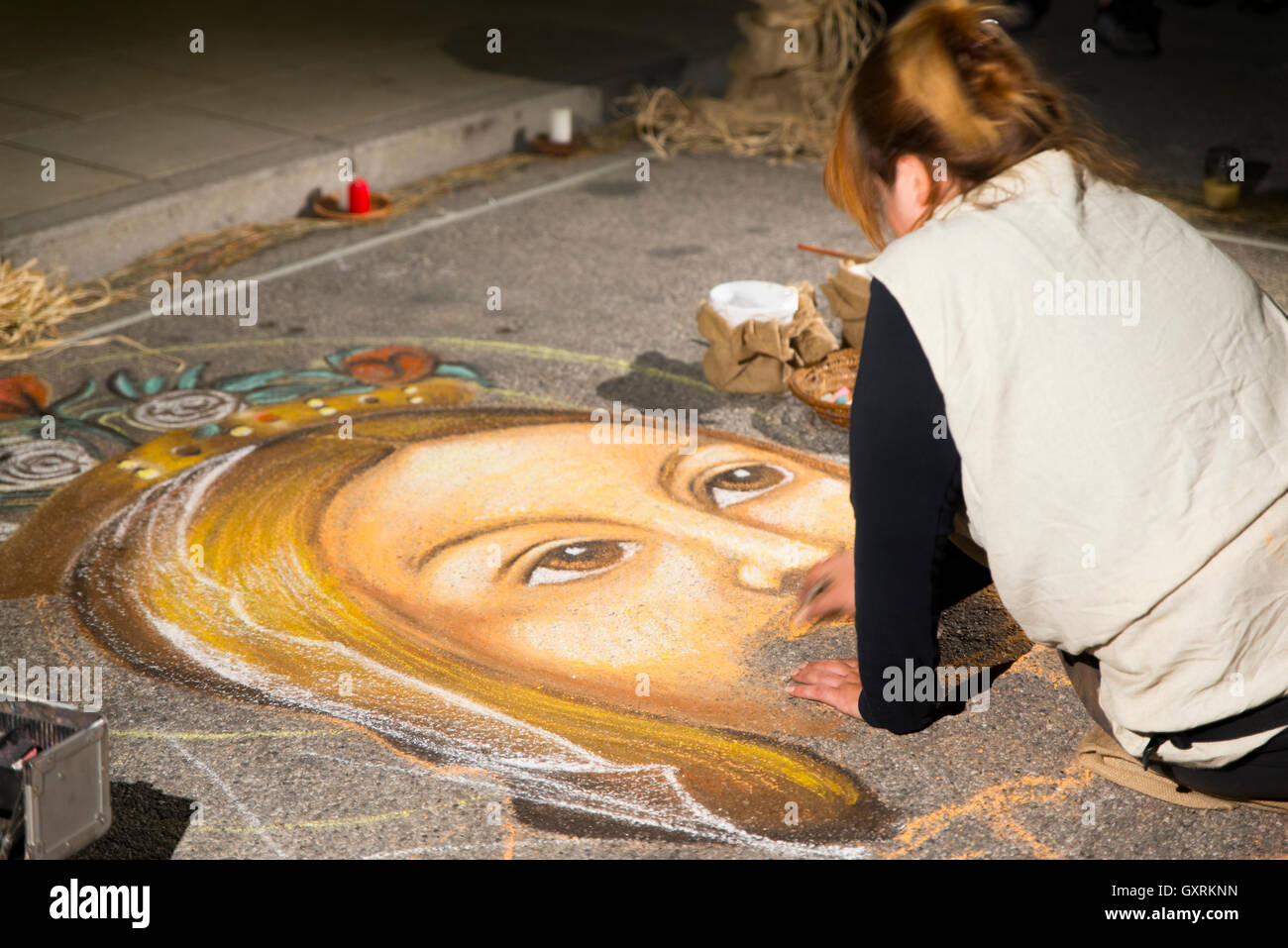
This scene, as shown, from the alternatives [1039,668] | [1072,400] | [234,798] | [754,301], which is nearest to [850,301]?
[754,301]

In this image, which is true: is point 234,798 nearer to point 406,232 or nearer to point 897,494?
point 897,494

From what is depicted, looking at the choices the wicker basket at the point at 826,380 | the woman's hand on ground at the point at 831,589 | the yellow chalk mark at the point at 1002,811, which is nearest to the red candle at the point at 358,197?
the wicker basket at the point at 826,380

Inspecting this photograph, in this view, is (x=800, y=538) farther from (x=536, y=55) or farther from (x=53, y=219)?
(x=536, y=55)

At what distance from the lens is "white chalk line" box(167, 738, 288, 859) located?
200 centimetres

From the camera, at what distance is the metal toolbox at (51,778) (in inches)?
68.6

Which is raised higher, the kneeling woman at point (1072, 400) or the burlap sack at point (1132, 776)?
the kneeling woman at point (1072, 400)

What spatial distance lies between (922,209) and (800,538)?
3.61ft

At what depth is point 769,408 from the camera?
136 inches

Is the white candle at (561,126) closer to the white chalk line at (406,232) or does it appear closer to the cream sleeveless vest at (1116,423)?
the white chalk line at (406,232)

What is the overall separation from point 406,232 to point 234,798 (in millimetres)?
2997

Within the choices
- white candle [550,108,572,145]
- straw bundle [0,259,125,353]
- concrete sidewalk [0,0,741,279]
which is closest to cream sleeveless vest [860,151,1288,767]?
straw bundle [0,259,125,353]

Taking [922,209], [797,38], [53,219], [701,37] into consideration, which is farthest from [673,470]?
[701,37]

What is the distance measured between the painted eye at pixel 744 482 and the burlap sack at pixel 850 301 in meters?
0.61

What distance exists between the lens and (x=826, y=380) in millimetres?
3412
